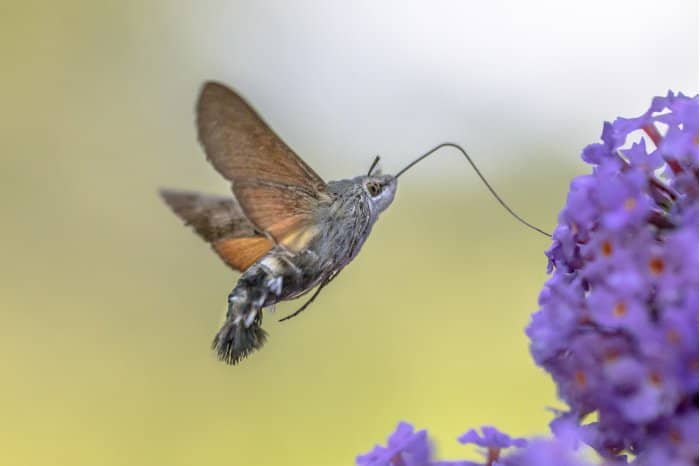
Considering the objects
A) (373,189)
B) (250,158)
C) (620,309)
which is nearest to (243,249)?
(250,158)

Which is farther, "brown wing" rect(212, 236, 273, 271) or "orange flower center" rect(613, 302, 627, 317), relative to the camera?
"brown wing" rect(212, 236, 273, 271)

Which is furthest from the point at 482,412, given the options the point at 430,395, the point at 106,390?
the point at 106,390

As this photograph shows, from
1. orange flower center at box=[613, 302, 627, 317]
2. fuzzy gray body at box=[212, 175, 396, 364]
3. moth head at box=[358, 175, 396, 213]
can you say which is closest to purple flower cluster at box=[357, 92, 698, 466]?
orange flower center at box=[613, 302, 627, 317]

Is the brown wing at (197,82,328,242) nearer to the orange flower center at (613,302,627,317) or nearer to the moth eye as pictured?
the moth eye

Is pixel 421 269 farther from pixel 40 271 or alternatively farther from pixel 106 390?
pixel 40 271

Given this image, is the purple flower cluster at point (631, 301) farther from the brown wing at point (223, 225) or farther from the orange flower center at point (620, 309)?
the brown wing at point (223, 225)

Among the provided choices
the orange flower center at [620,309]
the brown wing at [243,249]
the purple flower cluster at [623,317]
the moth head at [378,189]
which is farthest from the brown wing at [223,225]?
the orange flower center at [620,309]
